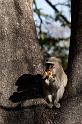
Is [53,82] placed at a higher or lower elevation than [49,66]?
lower

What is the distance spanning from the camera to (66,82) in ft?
13.1

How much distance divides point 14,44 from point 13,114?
2.29 ft

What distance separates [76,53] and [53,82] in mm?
358

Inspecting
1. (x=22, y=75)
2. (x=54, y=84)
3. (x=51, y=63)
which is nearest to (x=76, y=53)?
(x=51, y=63)

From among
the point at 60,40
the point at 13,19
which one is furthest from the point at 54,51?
the point at 13,19

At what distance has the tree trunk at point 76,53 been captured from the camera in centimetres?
389

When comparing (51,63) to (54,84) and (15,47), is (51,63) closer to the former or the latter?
(54,84)

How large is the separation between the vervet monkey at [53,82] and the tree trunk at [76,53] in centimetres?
12

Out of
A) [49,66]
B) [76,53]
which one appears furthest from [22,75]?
[76,53]

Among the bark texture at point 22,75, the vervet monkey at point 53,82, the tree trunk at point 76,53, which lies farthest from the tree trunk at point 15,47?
the tree trunk at point 76,53

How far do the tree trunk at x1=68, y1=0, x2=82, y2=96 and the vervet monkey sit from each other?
0.12 metres

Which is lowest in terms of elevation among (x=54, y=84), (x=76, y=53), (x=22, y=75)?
(x=54, y=84)

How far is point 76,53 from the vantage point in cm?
399

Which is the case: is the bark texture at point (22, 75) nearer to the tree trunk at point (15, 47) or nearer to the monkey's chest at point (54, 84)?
the tree trunk at point (15, 47)
